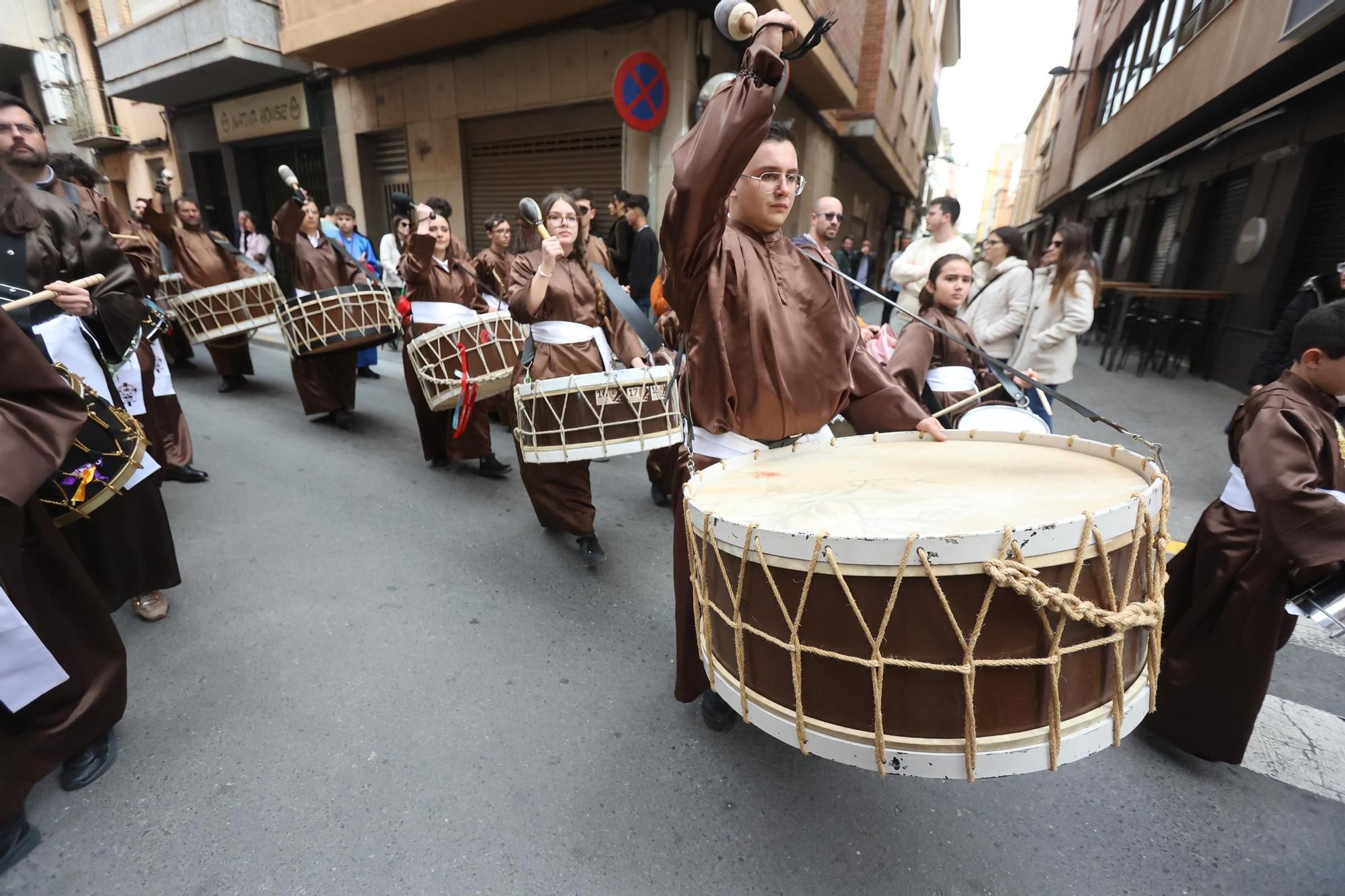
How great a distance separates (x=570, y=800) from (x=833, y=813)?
0.77m

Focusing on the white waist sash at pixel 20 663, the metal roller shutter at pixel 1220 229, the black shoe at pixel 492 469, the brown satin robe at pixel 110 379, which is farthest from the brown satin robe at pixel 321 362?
the metal roller shutter at pixel 1220 229

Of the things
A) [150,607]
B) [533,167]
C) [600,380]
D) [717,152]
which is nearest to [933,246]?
[600,380]

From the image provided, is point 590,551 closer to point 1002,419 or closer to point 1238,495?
point 1002,419

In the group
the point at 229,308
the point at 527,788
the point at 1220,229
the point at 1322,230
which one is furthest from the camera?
the point at 1220,229

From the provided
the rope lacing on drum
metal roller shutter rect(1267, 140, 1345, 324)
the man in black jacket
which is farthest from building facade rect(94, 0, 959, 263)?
the rope lacing on drum

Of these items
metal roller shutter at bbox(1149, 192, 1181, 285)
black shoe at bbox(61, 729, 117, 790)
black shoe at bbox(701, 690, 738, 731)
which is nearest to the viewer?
black shoe at bbox(61, 729, 117, 790)

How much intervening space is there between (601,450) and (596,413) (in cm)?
17

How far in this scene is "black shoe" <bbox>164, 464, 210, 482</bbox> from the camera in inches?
167

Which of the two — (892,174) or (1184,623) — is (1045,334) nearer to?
(1184,623)

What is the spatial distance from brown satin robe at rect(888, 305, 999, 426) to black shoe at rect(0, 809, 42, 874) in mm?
3228

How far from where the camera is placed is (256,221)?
12.9m

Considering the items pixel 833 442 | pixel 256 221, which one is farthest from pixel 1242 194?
pixel 256 221

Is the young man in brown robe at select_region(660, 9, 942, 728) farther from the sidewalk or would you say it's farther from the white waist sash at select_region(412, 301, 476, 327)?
the sidewalk

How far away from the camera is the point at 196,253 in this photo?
5.82 m
